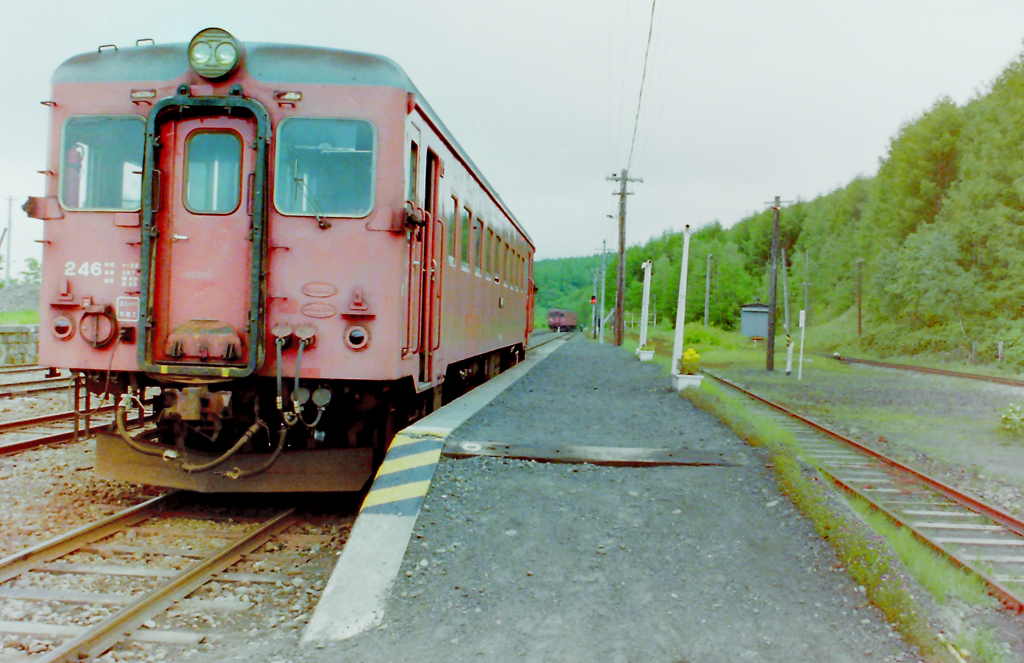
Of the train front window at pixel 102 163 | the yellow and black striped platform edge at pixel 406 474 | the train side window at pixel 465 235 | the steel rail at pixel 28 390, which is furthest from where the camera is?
the steel rail at pixel 28 390

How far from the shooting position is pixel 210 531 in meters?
5.59

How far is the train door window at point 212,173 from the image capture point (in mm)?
5719

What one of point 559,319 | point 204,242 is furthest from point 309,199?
point 559,319

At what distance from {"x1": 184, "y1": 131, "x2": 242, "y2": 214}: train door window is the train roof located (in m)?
0.49

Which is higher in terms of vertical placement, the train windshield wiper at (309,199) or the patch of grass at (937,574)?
the train windshield wiper at (309,199)

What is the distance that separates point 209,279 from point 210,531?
177 cm

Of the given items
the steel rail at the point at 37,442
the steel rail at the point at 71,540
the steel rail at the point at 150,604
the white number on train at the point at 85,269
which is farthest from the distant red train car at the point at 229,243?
the steel rail at the point at 37,442

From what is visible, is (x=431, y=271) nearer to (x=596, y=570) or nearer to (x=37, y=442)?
(x=596, y=570)

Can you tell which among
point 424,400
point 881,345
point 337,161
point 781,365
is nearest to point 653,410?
point 424,400

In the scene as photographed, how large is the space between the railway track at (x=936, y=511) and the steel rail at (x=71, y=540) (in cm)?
590

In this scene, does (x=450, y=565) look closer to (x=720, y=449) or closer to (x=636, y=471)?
(x=636, y=471)

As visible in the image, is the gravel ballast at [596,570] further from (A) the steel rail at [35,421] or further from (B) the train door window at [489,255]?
(B) the train door window at [489,255]

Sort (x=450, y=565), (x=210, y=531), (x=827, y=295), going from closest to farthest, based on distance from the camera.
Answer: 1. (x=450, y=565)
2. (x=210, y=531)
3. (x=827, y=295)

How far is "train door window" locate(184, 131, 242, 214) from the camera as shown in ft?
18.8
